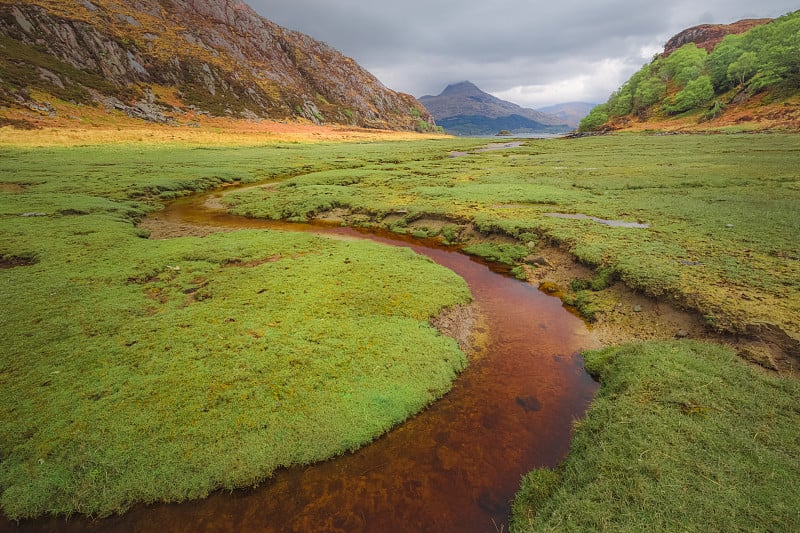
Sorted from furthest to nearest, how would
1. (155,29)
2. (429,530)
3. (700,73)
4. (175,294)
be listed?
1. (155,29)
2. (700,73)
3. (175,294)
4. (429,530)

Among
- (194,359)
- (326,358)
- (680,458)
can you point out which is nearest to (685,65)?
(680,458)

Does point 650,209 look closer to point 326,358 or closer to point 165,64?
point 326,358

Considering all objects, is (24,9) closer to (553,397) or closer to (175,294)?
(175,294)

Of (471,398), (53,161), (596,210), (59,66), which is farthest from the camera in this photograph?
(59,66)

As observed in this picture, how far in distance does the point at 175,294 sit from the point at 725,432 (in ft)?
46.5

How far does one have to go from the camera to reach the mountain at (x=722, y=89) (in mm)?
69375

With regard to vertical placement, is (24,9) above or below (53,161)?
above

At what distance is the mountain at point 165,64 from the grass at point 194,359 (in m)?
74.4

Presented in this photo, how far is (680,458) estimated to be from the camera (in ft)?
17.0

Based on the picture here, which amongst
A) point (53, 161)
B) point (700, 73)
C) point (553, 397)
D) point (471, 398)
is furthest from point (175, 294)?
point (700, 73)

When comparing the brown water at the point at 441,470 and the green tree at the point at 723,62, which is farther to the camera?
the green tree at the point at 723,62

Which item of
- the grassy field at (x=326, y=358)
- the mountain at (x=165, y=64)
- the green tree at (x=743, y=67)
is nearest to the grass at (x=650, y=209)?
the grassy field at (x=326, y=358)

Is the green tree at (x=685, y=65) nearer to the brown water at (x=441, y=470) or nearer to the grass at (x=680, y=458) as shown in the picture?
the grass at (x=680, y=458)

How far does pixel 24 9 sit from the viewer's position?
79.4 metres
